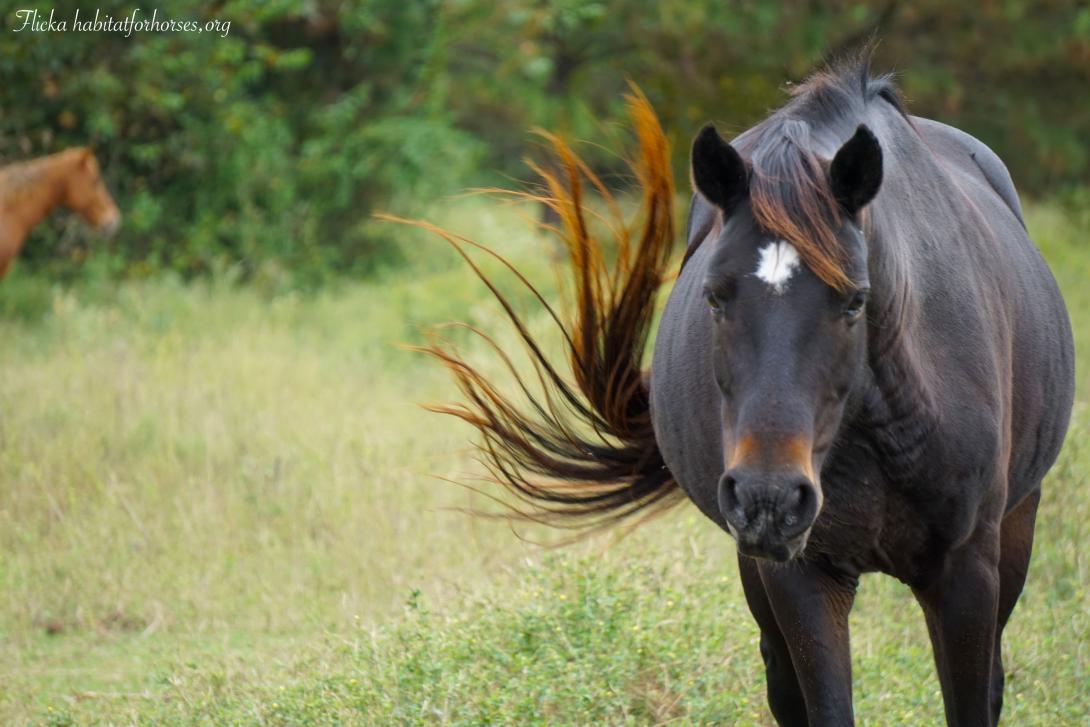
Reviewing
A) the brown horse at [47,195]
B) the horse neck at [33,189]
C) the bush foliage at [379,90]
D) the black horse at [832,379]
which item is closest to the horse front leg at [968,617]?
the black horse at [832,379]

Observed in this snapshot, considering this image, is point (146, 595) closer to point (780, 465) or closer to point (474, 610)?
point (474, 610)

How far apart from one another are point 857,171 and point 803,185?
100 mm

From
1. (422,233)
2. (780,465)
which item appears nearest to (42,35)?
(422,233)

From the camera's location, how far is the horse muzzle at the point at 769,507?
7.36 feet

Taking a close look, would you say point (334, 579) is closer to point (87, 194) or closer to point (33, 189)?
point (33, 189)

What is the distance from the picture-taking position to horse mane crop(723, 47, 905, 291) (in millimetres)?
2336

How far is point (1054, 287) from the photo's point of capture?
3789 millimetres

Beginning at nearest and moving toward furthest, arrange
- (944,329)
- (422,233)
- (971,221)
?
1. (944,329)
2. (971,221)
3. (422,233)

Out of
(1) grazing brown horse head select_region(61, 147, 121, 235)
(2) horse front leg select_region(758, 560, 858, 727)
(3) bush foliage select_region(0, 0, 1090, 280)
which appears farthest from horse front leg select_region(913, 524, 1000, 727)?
(1) grazing brown horse head select_region(61, 147, 121, 235)

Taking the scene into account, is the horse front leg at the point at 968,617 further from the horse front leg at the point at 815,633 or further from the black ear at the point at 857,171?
the black ear at the point at 857,171

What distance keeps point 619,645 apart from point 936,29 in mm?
12307

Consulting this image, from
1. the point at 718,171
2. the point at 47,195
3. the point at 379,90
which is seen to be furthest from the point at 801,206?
the point at 379,90

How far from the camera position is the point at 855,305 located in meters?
2.40

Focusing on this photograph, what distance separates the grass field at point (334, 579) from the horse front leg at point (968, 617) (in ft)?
2.66
